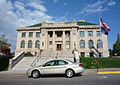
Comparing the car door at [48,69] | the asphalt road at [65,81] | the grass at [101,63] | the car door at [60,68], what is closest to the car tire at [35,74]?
the car door at [48,69]

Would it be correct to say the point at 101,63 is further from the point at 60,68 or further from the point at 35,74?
the point at 35,74

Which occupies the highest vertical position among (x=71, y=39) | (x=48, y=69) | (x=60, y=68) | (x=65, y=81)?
(x=71, y=39)

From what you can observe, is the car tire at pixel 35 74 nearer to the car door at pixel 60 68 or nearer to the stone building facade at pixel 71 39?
the car door at pixel 60 68

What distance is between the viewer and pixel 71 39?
29.5 metres


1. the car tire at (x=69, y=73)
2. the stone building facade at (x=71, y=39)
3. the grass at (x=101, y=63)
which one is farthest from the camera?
the stone building facade at (x=71, y=39)

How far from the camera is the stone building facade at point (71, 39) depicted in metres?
29.7

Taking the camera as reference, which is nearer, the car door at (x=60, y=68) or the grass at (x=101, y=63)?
the car door at (x=60, y=68)

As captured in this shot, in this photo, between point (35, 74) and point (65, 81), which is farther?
point (35, 74)

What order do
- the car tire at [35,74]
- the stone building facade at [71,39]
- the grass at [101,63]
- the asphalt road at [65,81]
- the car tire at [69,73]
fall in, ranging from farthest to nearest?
the stone building facade at [71,39], the grass at [101,63], the car tire at [35,74], the car tire at [69,73], the asphalt road at [65,81]

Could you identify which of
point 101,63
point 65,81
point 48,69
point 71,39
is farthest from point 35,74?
point 71,39

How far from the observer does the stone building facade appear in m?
29.7

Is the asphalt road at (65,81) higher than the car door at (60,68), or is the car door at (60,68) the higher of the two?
the car door at (60,68)

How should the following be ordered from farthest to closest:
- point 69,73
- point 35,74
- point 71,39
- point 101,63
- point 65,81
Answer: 1. point 71,39
2. point 101,63
3. point 35,74
4. point 69,73
5. point 65,81

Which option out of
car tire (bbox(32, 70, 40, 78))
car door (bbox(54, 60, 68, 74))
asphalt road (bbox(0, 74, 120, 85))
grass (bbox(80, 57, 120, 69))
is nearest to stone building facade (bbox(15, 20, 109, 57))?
grass (bbox(80, 57, 120, 69))
